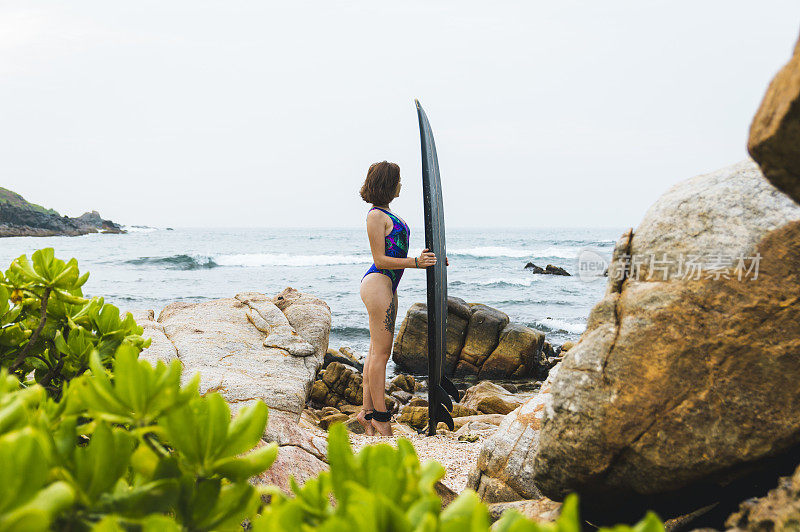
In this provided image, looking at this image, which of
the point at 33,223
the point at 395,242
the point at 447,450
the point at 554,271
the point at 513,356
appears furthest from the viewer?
the point at 33,223

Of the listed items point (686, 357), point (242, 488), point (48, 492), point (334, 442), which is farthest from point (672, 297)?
point (48, 492)

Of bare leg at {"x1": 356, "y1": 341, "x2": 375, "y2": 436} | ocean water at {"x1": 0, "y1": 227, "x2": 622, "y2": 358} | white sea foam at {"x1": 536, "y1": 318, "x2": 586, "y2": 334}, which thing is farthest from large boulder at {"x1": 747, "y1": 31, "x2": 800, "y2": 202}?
white sea foam at {"x1": 536, "y1": 318, "x2": 586, "y2": 334}

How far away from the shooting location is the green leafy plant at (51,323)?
Answer: 1397 millimetres

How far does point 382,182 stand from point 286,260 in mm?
28304

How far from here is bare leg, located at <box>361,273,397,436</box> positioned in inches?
163

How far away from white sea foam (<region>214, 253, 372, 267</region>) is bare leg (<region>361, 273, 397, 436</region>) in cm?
2493

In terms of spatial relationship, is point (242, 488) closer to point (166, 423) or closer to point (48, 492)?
point (166, 423)

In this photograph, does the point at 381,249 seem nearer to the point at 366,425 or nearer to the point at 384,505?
the point at 366,425

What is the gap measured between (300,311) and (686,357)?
4.75 metres

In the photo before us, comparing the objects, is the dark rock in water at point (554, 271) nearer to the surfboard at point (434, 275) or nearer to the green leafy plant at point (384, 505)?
the surfboard at point (434, 275)

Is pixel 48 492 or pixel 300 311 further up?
pixel 48 492

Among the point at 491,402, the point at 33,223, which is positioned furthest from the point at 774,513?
the point at 33,223

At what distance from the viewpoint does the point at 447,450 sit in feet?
13.1

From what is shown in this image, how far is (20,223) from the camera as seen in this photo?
2018 inches
